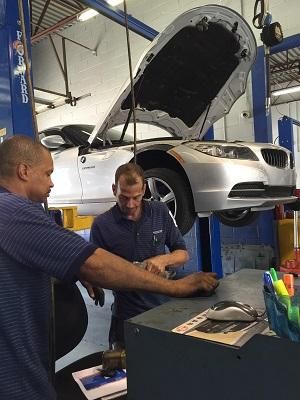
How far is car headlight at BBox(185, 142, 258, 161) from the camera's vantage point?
2887 millimetres

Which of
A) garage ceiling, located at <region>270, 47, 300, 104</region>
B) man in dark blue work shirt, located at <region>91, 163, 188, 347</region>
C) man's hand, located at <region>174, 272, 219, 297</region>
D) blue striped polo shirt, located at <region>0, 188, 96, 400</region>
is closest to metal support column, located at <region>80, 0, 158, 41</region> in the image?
man in dark blue work shirt, located at <region>91, 163, 188, 347</region>

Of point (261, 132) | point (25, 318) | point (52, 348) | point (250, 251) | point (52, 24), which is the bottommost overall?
point (250, 251)

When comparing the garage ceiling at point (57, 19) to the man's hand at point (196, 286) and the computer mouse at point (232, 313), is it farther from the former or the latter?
the computer mouse at point (232, 313)

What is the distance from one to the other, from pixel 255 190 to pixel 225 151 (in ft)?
1.30

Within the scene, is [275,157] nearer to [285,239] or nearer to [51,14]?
[285,239]

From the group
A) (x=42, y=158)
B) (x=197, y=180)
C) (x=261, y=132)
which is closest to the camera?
(x=42, y=158)

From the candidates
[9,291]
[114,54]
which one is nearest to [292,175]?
[9,291]

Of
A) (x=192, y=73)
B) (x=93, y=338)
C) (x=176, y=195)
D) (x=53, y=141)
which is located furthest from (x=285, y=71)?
(x=93, y=338)

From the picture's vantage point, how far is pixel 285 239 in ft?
15.7

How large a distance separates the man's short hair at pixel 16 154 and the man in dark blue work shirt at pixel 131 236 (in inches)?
31.2

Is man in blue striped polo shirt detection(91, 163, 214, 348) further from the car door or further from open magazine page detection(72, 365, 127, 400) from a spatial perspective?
the car door

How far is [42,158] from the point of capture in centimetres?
126

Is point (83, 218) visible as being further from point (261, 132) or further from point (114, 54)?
point (114, 54)

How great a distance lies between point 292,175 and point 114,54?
16.3 ft
